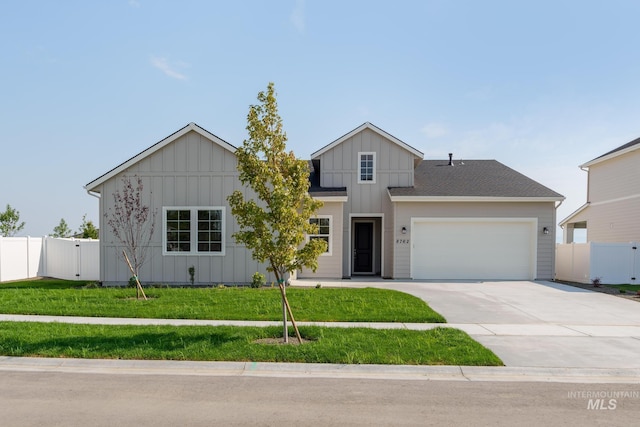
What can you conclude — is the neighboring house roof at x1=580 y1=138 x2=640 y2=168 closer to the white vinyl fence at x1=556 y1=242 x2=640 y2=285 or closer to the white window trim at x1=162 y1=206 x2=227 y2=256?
the white vinyl fence at x1=556 y1=242 x2=640 y2=285

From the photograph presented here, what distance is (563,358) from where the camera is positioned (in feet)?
22.4

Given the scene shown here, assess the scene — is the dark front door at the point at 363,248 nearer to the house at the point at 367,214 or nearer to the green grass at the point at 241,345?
the house at the point at 367,214

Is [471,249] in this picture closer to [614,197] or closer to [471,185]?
[471,185]

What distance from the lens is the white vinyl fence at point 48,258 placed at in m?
16.8

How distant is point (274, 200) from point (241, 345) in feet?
8.34

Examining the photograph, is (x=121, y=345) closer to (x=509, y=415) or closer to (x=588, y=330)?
(x=509, y=415)

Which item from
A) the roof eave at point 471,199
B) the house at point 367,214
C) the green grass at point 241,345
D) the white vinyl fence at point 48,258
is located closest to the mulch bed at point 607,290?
the house at point 367,214

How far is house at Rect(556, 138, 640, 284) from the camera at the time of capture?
16.6 meters

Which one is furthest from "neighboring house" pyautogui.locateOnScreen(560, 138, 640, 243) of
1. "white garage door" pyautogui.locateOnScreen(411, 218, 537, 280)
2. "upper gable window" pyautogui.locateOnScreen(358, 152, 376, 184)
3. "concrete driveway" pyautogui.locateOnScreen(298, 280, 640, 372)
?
"upper gable window" pyautogui.locateOnScreen(358, 152, 376, 184)

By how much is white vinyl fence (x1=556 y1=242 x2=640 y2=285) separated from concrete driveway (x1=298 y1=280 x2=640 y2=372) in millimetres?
1978

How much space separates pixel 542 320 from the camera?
9680 mm

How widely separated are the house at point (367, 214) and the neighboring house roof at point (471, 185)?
1.7 inches

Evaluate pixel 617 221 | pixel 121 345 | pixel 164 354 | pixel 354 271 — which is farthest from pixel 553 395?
pixel 617 221

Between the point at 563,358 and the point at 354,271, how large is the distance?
39.6ft
